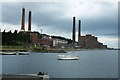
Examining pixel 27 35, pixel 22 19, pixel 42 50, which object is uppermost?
pixel 22 19

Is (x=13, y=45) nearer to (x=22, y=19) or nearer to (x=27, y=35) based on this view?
(x=27, y=35)

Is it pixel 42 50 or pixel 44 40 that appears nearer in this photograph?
pixel 42 50

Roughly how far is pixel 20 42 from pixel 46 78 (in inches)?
5275

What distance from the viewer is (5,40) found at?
13925 centimetres

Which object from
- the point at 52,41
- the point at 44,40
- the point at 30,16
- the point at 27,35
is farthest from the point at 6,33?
the point at 52,41

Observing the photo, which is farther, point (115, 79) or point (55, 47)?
point (55, 47)

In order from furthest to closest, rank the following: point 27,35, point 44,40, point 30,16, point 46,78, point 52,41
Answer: point 52,41
point 44,40
point 30,16
point 27,35
point 46,78

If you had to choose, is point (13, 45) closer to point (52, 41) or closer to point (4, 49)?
point (4, 49)

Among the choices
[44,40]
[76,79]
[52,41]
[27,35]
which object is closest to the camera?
[76,79]

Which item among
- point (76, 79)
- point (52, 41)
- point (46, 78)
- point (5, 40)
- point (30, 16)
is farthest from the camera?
point (52, 41)

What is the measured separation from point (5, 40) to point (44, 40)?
4818cm

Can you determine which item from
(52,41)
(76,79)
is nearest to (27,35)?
(52,41)

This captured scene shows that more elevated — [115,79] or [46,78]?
[46,78]

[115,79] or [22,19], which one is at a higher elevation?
[22,19]
